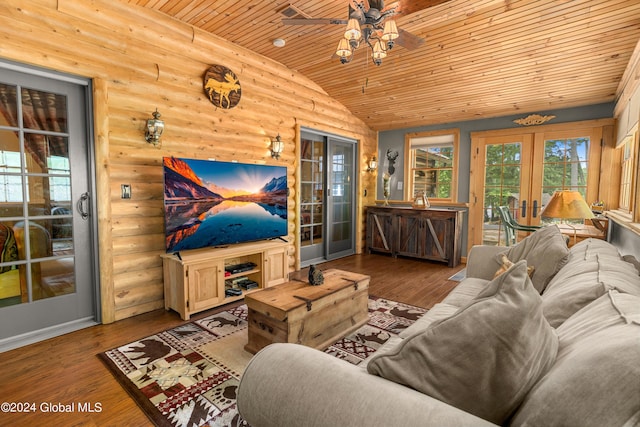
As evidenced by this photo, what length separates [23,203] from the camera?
264 cm

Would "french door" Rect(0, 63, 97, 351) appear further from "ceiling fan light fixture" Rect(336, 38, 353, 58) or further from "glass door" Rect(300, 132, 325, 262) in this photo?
"glass door" Rect(300, 132, 325, 262)

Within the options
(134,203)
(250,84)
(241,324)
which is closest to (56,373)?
(241,324)

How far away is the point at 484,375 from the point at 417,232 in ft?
16.4

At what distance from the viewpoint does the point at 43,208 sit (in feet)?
9.02

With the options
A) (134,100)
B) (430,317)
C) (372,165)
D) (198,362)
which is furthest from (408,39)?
(372,165)

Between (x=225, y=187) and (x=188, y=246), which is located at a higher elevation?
(x=225, y=187)

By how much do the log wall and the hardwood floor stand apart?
296 mm

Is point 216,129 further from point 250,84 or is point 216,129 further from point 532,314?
point 532,314

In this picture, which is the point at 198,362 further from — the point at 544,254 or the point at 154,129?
the point at 544,254

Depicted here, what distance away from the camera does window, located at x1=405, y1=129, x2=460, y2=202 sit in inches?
231

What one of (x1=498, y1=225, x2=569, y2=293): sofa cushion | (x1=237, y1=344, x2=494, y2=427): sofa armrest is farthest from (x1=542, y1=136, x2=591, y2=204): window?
(x1=237, y1=344, x2=494, y2=427): sofa armrest

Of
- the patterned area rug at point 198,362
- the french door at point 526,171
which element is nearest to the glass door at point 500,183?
the french door at point 526,171

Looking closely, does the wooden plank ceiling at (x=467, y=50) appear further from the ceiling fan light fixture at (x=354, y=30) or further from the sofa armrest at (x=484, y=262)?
the sofa armrest at (x=484, y=262)

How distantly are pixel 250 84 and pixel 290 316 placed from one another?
316 centimetres
